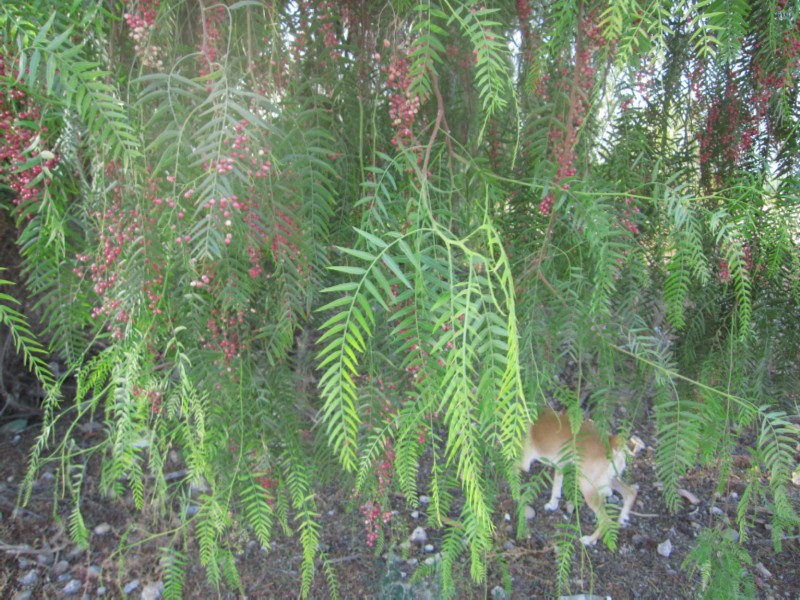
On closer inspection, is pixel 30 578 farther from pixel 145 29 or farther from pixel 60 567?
pixel 145 29

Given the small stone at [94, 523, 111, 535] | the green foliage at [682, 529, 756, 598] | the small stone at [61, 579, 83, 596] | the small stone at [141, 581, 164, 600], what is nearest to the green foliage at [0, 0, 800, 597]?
the green foliage at [682, 529, 756, 598]

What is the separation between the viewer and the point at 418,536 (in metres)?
1.79

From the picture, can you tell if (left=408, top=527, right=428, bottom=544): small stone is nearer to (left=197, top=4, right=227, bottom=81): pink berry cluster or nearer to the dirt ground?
the dirt ground

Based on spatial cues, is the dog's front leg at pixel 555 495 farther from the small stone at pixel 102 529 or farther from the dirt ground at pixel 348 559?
the small stone at pixel 102 529

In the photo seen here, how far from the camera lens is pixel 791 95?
93 cm

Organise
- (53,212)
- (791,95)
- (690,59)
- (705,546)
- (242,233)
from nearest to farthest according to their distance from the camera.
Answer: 1. (242,233)
2. (53,212)
3. (791,95)
4. (690,59)
5. (705,546)

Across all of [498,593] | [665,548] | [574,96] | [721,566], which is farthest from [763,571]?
[574,96]

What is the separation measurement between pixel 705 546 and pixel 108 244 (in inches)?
58.8

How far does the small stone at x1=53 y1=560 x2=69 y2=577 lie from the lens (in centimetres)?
162

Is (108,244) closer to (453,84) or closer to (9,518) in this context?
(453,84)

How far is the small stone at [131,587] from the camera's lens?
159cm

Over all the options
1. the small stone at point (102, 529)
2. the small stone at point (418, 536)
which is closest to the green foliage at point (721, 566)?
the small stone at point (418, 536)

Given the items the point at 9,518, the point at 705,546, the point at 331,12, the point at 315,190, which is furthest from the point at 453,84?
the point at 9,518

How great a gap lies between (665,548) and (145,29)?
6.43 ft
